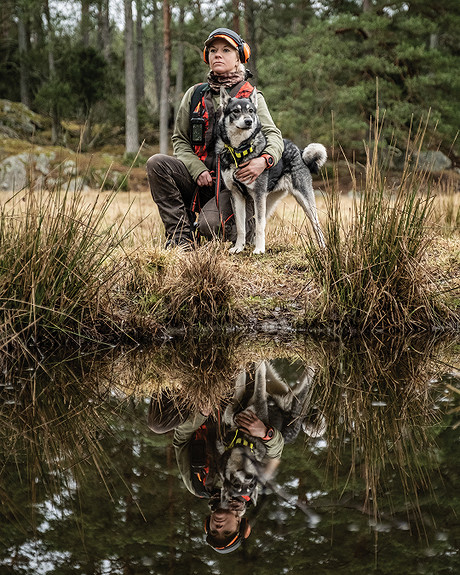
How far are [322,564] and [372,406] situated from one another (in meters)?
1.29

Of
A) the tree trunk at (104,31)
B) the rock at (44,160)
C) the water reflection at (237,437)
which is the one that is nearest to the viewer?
the water reflection at (237,437)

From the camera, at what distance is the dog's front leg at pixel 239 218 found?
4.82 m

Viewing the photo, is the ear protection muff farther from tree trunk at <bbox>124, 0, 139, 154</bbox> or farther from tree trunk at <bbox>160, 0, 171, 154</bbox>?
tree trunk at <bbox>124, 0, 139, 154</bbox>

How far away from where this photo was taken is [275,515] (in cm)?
184

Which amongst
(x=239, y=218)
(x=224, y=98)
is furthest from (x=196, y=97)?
(x=239, y=218)

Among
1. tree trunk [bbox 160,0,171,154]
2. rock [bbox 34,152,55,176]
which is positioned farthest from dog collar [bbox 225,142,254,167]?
tree trunk [bbox 160,0,171,154]

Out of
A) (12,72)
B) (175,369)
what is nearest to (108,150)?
(12,72)

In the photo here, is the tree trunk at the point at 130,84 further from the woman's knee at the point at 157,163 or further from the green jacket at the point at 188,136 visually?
the woman's knee at the point at 157,163

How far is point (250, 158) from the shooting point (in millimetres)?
4660

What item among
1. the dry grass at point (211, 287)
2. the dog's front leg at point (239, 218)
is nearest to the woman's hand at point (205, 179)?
the dog's front leg at point (239, 218)

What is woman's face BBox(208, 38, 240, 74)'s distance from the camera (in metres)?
4.58

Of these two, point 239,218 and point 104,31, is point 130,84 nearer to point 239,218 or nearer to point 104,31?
point 104,31

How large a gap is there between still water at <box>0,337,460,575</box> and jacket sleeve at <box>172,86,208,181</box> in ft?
6.35

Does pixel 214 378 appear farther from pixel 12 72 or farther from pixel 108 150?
pixel 12 72
